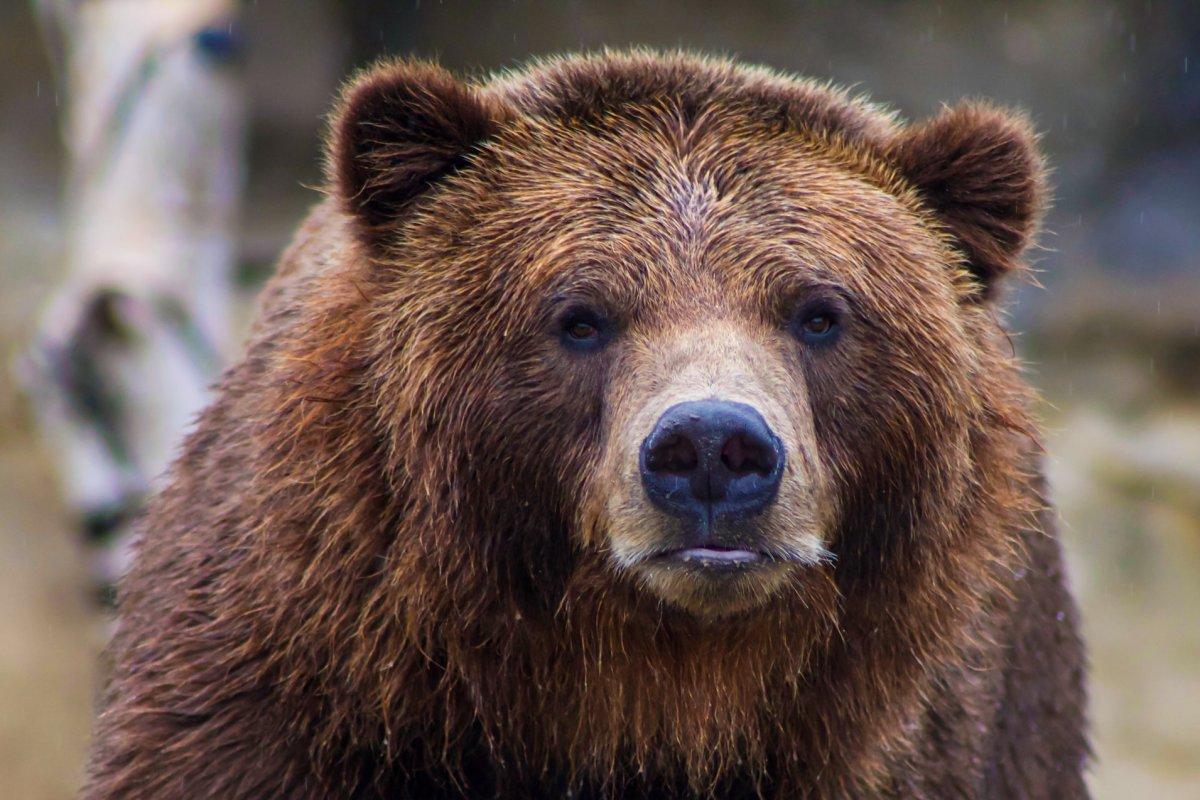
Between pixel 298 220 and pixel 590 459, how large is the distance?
1224cm

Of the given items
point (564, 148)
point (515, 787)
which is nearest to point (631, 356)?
point (564, 148)

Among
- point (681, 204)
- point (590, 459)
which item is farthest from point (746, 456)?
point (681, 204)

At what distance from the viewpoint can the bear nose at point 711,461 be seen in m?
3.31

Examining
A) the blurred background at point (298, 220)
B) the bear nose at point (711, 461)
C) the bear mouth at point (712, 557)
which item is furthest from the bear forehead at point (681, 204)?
the blurred background at point (298, 220)

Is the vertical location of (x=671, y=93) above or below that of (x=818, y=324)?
above

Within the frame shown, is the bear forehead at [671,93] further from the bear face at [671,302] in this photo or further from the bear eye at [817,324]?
the bear eye at [817,324]

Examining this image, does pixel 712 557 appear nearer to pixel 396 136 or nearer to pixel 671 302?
pixel 671 302

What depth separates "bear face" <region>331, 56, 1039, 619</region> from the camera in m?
3.57

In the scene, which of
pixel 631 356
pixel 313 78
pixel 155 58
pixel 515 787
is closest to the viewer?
pixel 631 356

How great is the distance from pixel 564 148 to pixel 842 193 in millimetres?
720

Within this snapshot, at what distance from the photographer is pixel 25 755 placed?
11.5m

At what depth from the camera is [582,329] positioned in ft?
12.6

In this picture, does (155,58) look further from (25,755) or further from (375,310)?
(375,310)

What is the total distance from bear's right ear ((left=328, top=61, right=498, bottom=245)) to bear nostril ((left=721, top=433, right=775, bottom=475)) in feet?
4.03
